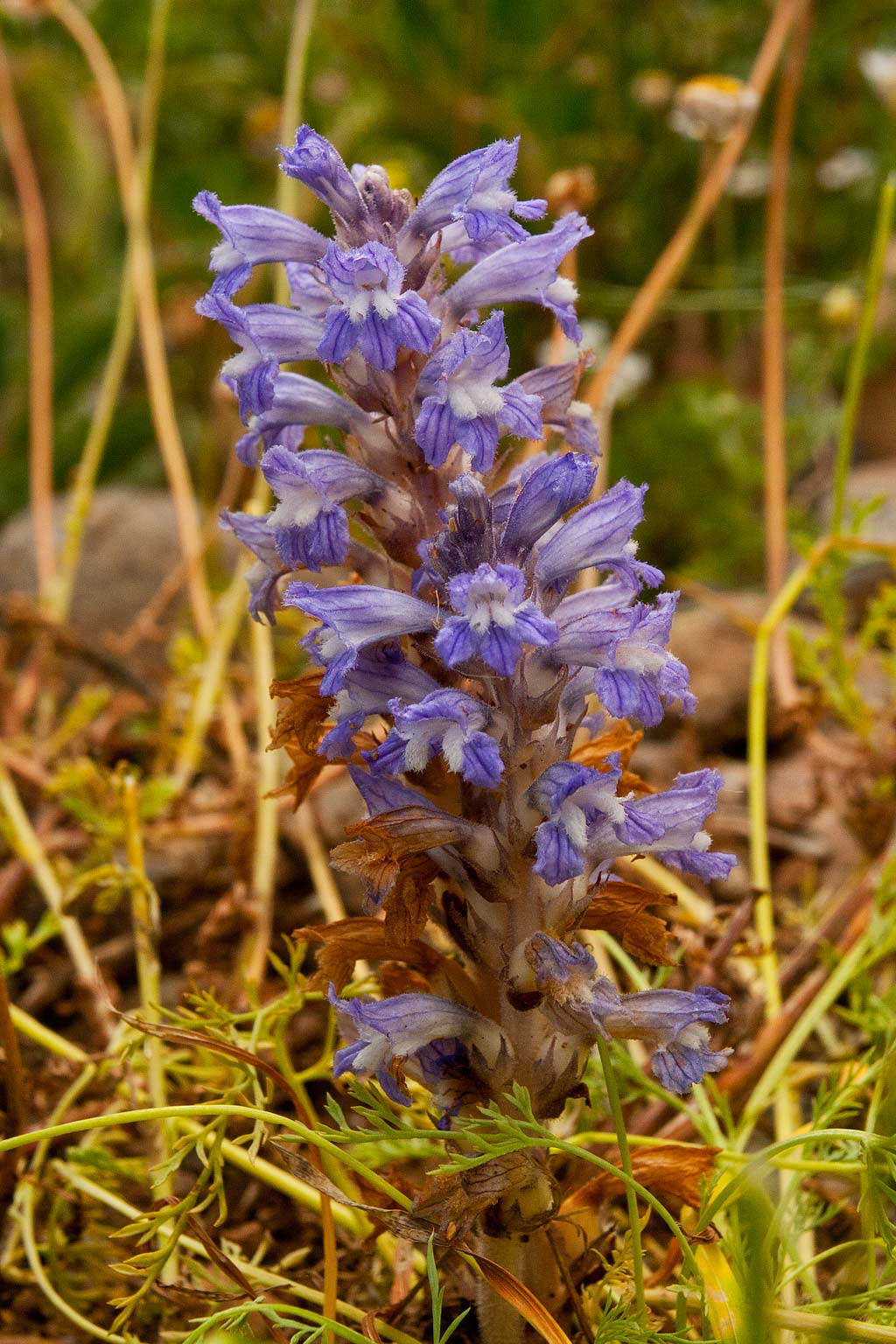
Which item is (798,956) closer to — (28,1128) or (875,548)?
(875,548)

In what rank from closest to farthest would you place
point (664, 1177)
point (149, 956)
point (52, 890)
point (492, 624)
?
point (492, 624), point (664, 1177), point (149, 956), point (52, 890)

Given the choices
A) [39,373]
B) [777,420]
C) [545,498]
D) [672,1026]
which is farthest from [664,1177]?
[39,373]

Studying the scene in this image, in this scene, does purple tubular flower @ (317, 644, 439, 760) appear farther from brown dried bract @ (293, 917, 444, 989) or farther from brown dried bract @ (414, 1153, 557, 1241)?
brown dried bract @ (414, 1153, 557, 1241)

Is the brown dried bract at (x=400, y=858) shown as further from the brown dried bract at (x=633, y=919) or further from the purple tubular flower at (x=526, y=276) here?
the purple tubular flower at (x=526, y=276)

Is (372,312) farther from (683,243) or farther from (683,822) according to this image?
(683,243)

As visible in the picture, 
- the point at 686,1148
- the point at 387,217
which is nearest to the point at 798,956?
the point at 686,1148

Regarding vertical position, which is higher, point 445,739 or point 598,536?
point 598,536

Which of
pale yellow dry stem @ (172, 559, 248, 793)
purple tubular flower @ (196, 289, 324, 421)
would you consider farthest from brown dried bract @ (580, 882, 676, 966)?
pale yellow dry stem @ (172, 559, 248, 793)
